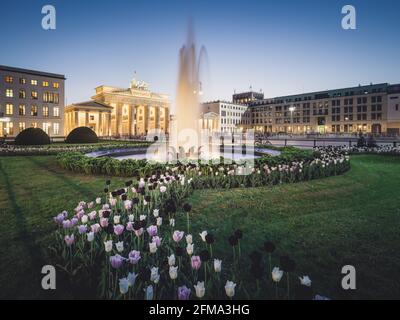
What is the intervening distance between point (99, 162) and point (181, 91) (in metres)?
8.83

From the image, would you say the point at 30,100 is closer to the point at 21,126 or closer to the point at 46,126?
the point at 21,126

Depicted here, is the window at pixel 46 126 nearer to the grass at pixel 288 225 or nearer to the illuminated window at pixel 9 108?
the illuminated window at pixel 9 108

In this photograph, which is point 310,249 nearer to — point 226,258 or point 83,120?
point 226,258

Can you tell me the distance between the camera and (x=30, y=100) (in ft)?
179

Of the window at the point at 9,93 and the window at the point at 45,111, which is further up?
the window at the point at 9,93

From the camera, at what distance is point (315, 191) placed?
27.5ft

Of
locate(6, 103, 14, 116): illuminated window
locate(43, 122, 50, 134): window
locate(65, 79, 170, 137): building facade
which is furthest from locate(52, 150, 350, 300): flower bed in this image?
locate(65, 79, 170, 137): building facade

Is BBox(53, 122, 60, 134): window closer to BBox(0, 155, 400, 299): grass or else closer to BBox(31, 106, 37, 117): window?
BBox(31, 106, 37, 117): window

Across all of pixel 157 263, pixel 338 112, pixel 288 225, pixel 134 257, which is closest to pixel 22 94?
pixel 288 225

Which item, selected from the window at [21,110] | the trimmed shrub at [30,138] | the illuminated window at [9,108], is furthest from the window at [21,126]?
the trimmed shrub at [30,138]

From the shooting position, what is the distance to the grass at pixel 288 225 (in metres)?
3.54

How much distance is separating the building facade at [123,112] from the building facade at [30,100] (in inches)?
330

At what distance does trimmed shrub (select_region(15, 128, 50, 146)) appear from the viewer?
29312 mm

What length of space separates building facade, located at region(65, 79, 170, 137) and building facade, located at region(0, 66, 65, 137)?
27.5 feet
